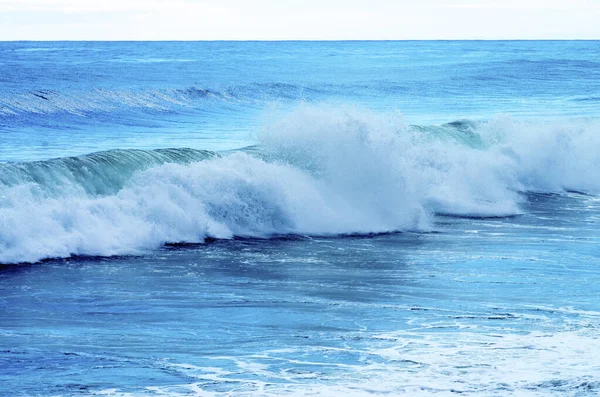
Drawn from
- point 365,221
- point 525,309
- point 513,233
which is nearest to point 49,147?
point 365,221

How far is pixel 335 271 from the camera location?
1132cm

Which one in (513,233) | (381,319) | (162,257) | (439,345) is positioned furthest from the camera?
(513,233)

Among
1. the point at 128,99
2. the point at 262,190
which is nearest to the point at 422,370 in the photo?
the point at 262,190

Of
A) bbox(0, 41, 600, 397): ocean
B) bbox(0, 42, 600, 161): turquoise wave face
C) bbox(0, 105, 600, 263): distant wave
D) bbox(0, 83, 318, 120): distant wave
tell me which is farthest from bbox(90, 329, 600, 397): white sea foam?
bbox(0, 83, 318, 120): distant wave

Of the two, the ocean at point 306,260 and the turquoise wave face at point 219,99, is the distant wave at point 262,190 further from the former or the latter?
the turquoise wave face at point 219,99

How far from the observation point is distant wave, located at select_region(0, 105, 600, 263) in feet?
41.0

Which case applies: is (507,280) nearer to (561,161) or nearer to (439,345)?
(439,345)

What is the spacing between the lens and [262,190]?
1455cm

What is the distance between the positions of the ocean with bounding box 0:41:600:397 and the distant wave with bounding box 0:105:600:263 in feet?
0.11

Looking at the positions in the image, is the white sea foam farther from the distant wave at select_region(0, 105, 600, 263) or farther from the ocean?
the distant wave at select_region(0, 105, 600, 263)

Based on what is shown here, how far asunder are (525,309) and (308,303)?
2.11 metres

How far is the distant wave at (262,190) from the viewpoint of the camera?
12484 mm

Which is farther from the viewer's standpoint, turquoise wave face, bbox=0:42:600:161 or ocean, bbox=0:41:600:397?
turquoise wave face, bbox=0:42:600:161

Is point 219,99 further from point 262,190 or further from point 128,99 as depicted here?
point 262,190
